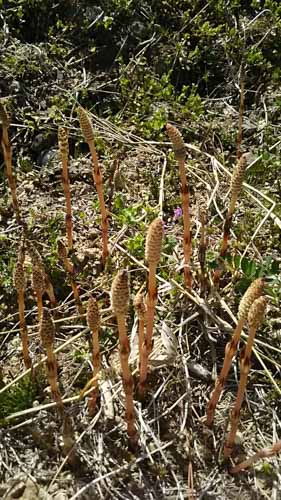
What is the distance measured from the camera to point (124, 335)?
1.72 metres

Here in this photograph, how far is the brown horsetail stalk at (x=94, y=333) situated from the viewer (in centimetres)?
173

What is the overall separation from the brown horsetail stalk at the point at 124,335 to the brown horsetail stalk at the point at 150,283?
0.42 feet

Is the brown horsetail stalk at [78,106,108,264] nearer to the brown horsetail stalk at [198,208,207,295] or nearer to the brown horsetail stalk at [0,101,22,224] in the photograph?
the brown horsetail stalk at [0,101,22,224]

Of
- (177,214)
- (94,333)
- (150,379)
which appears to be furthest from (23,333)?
(177,214)

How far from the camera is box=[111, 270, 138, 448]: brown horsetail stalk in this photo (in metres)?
1.53

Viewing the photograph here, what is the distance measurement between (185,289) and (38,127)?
133cm

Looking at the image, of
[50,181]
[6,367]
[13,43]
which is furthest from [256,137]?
[6,367]

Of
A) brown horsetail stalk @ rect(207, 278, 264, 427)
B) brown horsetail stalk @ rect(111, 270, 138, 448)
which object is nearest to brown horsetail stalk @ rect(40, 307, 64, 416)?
brown horsetail stalk @ rect(111, 270, 138, 448)

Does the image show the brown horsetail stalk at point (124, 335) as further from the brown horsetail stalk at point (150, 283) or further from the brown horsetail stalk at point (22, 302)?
the brown horsetail stalk at point (22, 302)

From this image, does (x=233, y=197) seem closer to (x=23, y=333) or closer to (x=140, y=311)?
(x=140, y=311)

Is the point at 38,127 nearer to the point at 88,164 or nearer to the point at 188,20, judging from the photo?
the point at 88,164

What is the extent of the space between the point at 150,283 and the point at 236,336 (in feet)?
1.01

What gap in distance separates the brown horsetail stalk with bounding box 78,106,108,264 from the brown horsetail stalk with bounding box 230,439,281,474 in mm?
1012

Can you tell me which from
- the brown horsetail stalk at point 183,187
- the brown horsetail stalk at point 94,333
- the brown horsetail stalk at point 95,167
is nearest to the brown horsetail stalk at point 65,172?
the brown horsetail stalk at point 95,167
